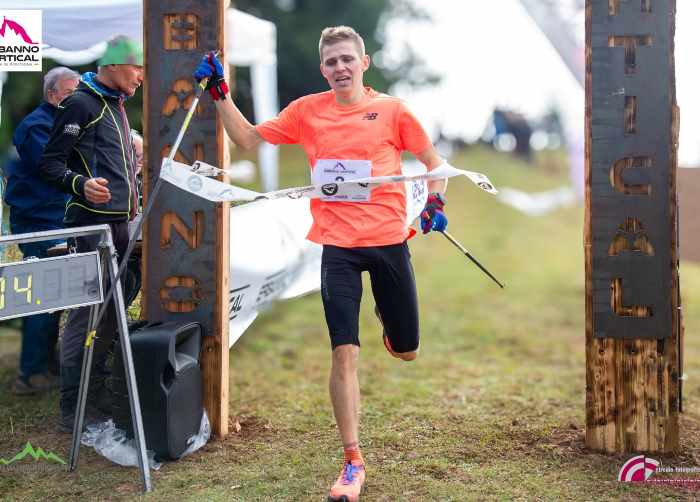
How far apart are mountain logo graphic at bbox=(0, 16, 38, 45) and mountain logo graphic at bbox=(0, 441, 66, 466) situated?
2303 mm

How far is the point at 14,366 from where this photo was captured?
20.7ft

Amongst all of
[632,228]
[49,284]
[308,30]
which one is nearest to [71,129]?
[49,284]

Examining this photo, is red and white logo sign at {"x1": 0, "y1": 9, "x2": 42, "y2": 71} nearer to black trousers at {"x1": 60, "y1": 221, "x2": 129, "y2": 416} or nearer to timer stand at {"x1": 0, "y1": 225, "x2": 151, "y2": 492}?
black trousers at {"x1": 60, "y1": 221, "x2": 129, "y2": 416}

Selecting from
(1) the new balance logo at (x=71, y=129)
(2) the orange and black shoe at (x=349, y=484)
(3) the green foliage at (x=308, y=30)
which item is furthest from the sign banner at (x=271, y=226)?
(3) the green foliage at (x=308, y=30)

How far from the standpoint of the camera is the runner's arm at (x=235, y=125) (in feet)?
13.2

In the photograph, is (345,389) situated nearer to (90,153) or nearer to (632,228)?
(632,228)

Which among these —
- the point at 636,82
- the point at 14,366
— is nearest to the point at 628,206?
the point at 636,82

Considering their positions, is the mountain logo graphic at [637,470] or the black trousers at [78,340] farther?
the black trousers at [78,340]

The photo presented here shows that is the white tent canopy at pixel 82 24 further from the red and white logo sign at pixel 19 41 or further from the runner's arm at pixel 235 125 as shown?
the runner's arm at pixel 235 125

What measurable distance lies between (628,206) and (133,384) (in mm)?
2413

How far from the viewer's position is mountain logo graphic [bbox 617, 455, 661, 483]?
12.6ft

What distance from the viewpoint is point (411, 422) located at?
4.91 metres

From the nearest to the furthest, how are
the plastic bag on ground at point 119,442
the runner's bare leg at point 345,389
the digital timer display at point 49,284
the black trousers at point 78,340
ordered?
the digital timer display at point 49,284 → the runner's bare leg at point 345,389 → the plastic bag on ground at point 119,442 → the black trousers at point 78,340

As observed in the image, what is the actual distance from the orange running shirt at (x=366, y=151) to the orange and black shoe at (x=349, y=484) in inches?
37.5
